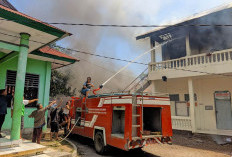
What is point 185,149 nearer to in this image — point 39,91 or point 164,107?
point 164,107

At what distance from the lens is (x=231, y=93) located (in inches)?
390

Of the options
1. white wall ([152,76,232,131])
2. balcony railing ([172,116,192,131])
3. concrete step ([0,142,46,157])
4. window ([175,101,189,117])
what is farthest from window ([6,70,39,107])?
window ([175,101,189,117])

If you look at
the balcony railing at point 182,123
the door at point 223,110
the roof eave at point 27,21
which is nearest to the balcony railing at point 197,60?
the door at point 223,110

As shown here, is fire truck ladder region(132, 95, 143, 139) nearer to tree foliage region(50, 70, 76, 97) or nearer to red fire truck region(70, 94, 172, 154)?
red fire truck region(70, 94, 172, 154)

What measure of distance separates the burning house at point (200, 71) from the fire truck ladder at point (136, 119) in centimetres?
589

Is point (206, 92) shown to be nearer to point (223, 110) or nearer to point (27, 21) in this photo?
point (223, 110)

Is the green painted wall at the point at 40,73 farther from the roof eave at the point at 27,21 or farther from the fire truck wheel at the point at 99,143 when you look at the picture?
the fire truck wheel at the point at 99,143

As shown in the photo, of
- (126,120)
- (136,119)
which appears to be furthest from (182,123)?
(126,120)

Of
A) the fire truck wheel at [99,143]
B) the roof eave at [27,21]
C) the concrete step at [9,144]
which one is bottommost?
the fire truck wheel at [99,143]

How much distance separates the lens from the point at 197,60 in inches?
398

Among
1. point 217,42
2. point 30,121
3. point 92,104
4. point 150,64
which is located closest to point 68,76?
point 150,64

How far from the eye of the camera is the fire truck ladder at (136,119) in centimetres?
527

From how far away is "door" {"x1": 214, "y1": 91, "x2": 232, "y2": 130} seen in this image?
9.96 m

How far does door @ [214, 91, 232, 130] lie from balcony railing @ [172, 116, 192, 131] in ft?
6.17
